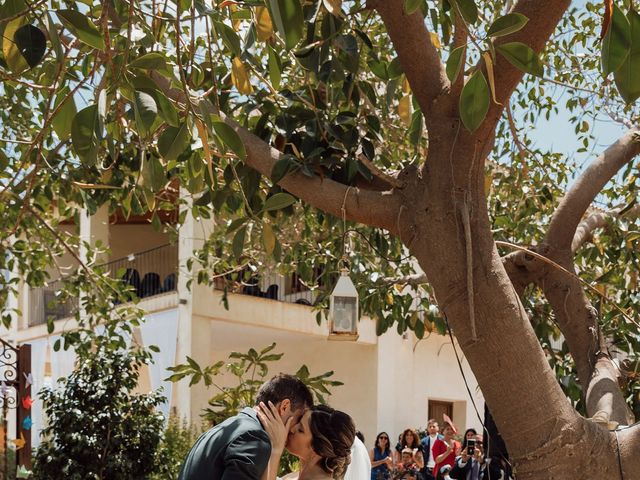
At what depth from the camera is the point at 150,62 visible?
3.43 meters

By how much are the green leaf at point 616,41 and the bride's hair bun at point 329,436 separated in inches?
95.9

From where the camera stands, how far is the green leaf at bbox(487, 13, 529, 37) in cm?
288

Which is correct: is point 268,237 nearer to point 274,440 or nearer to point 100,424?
point 274,440

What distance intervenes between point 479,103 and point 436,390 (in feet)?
64.0

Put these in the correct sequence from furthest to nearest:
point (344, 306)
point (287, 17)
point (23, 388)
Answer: point (23, 388), point (344, 306), point (287, 17)

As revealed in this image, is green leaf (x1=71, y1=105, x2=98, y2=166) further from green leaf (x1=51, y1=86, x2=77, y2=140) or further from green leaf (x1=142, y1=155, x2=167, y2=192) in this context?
green leaf (x1=142, y1=155, x2=167, y2=192)

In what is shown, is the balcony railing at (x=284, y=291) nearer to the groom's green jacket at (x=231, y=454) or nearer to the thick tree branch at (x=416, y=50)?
the thick tree branch at (x=416, y=50)

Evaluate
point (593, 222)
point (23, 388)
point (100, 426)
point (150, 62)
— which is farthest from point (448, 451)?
point (150, 62)

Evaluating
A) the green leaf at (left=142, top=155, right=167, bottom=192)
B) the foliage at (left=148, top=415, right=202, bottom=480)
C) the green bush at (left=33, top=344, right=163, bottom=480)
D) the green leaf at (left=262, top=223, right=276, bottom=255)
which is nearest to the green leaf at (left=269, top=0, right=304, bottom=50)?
the green leaf at (left=142, top=155, right=167, bottom=192)

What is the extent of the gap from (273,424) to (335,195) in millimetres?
1030

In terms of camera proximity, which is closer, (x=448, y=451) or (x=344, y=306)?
(x=344, y=306)

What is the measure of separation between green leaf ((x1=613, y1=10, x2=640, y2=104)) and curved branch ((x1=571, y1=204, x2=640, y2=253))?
2.94 meters

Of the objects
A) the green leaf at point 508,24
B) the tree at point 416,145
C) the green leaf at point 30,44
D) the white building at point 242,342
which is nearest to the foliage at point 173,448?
the white building at point 242,342

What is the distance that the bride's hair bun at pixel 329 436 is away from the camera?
15.2 feet
